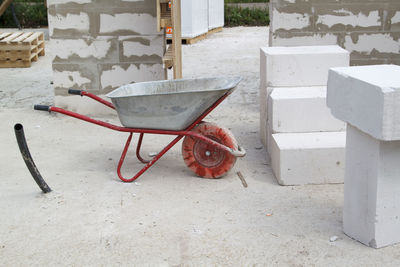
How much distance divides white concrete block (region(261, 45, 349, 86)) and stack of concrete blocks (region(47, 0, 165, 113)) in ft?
6.03

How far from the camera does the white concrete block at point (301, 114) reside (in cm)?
453

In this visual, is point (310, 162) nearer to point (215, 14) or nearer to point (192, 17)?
point (192, 17)

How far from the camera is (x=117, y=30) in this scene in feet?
20.7

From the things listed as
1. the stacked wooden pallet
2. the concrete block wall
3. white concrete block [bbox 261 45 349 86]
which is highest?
the concrete block wall

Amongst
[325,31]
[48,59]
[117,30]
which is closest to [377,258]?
[325,31]

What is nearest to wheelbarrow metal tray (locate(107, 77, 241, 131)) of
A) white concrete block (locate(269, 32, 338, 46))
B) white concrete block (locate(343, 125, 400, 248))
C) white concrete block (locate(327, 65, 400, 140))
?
white concrete block (locate(327, 65, 400, 140))

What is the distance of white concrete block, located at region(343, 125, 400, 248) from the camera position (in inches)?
121

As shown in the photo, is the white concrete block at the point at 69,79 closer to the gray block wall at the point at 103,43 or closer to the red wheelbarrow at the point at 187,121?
the gray block wall at the point at 103,43

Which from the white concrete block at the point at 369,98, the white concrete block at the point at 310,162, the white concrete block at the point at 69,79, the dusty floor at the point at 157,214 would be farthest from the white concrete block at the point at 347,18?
the white concrete block at the point at 369,98

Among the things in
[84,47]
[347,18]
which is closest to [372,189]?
[347,18]

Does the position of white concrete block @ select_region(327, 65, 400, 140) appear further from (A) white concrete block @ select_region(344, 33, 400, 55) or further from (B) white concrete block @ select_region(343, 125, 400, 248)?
(A) white concrete block @ select_region(344, 33, 400, 55)

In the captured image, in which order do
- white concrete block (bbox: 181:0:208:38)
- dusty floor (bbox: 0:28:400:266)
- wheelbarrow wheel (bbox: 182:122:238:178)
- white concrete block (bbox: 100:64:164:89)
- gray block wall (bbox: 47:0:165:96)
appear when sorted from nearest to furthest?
dusty floor (bbox: 0:28:400:266)
wheelbarrow wheel (bbox: 182:122:238:178)
gray block wall (bbox: 47:0:165:96)
white concrete block (bbox: 100:64:164:89)
white concrete block (bbox: 181:0:208:38)

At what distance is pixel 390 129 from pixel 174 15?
324 cm

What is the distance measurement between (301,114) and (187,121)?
3.27ft
